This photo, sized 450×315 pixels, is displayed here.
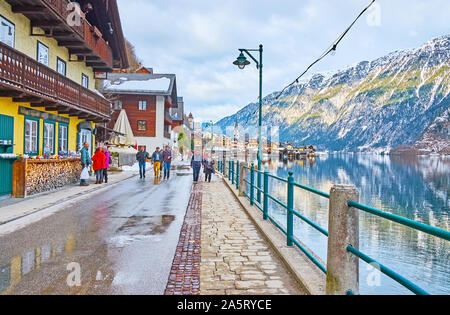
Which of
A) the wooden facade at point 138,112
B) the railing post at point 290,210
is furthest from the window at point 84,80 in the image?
the wooden facade at point 138,112

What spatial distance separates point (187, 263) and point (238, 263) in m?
0.75

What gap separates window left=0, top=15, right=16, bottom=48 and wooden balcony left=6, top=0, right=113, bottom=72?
2.05ft

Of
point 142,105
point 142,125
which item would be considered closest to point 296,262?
point 142,125

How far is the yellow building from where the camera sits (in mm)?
12836

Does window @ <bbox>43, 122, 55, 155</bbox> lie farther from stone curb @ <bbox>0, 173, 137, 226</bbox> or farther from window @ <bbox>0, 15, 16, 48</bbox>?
window @ <bbox>0, 15, 16, 48</bbox>

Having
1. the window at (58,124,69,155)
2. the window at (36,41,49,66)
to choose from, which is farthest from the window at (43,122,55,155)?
the window at (36,41,49,66)

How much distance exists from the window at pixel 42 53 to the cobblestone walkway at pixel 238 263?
12348 millimetres

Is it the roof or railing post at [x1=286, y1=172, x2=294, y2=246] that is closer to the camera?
railing post at [x1=286, y1=172, x2=294, y2=246]

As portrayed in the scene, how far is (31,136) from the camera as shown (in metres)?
15.3

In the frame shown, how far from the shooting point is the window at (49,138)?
54.5 feet

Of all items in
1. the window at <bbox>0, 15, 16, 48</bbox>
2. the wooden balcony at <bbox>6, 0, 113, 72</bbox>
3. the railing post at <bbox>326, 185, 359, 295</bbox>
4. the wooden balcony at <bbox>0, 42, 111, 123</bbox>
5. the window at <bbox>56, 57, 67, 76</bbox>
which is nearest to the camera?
the railing post at <bbox>326, 185, 359, 295</bbox>

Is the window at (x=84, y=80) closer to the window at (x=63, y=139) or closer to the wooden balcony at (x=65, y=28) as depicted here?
the wooden balcony at (x=65, y=28)

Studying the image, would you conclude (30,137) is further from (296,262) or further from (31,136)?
(296,262)
